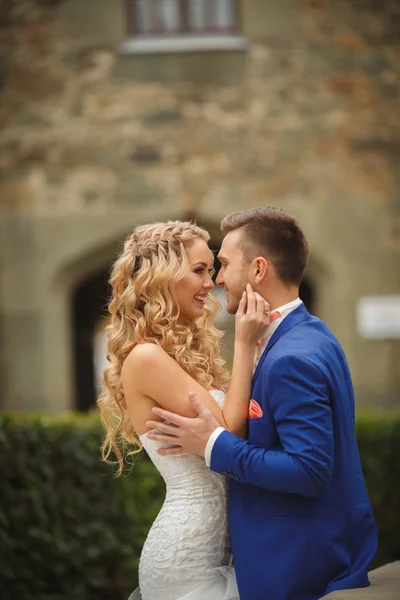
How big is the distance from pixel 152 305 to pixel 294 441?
2.39ft

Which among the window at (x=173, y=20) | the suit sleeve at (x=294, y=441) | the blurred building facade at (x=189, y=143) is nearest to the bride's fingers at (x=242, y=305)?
the suit sleeve at (x=294, y=441)

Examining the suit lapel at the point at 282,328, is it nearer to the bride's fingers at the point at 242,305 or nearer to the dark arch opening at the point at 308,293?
the bride's fingers at the point at 242,305

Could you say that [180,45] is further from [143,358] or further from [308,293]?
[143,358]

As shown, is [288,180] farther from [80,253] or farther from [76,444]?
[76,444]

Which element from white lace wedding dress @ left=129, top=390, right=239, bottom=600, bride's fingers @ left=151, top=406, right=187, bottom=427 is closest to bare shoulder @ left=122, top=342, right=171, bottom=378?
bride's fingers @ left=151, top=406, right=187, bottom=427

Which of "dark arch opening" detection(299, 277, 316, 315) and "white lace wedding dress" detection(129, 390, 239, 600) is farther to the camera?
"dark arch opening" detection(299, 277, 316, 315)

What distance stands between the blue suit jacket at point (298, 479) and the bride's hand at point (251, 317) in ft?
0.18

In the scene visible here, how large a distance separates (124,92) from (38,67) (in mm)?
853

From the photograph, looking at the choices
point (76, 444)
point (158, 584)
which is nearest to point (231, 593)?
point (158, 584)

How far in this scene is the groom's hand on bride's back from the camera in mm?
2778

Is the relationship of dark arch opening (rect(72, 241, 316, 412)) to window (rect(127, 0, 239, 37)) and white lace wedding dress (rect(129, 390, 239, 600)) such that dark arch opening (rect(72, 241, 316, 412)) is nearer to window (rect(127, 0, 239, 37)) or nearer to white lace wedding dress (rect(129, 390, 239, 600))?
window (rect(127, 0, 239, 37))

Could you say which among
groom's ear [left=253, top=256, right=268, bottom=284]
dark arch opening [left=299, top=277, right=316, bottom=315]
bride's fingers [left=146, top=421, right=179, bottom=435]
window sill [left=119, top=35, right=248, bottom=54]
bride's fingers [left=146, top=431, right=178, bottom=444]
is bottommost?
dark arch opening [left=299, top=277, right=316, bottom=315]

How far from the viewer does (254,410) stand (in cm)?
279

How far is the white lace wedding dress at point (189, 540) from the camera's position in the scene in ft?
9.71
